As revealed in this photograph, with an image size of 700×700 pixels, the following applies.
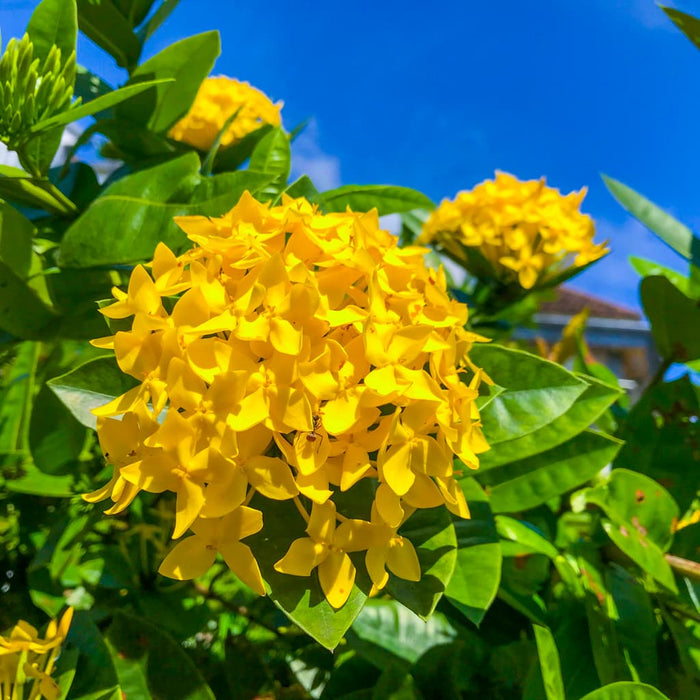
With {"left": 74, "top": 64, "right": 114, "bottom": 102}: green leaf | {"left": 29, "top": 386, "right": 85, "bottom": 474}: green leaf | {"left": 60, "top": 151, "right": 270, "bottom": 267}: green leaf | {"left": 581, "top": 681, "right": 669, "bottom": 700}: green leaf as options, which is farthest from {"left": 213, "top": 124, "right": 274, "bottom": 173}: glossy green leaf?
{"left": 581, "top": 681, "right": 669, "bottom": 700}: green leaf

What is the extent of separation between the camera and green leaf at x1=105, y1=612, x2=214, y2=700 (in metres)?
0.58

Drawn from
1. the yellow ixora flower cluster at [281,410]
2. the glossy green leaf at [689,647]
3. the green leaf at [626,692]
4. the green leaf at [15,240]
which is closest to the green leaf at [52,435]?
the green leaf at [15,240]

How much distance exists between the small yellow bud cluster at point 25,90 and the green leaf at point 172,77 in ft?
0.52

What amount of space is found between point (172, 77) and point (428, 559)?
64cm

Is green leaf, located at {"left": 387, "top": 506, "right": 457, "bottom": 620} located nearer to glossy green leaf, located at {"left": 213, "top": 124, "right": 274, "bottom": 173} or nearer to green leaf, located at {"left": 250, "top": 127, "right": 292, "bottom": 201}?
green leaf, located at {"left": 250, "top": 127, "right": 292, "bottom": 201}

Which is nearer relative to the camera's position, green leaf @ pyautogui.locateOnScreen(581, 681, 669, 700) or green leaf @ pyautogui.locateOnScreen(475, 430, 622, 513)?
green leaf @ pyautogui.locateOnScreen(581, 681, 669, 700)

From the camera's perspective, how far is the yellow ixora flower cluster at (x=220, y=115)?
1.03m

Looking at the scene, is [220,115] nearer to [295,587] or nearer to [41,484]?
[41,484]

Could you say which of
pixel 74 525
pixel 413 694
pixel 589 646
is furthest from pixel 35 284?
pixel 589 646

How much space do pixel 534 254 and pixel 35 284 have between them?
2.41 feet

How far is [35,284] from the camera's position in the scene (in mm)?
678

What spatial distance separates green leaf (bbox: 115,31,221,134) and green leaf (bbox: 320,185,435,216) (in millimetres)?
223

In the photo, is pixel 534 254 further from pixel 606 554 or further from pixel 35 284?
pixel 35 284

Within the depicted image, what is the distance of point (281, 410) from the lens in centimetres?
43
